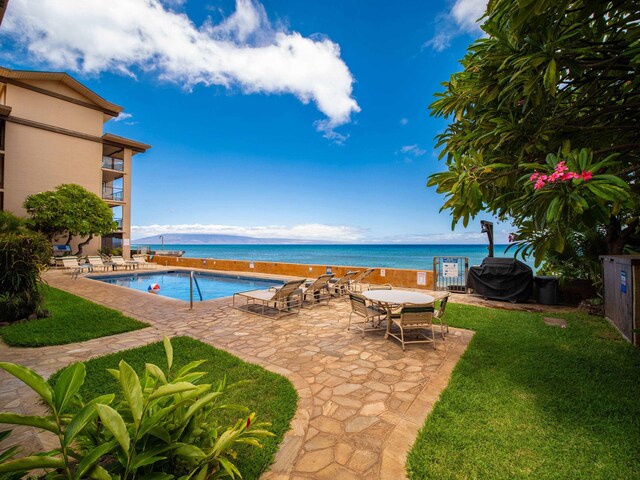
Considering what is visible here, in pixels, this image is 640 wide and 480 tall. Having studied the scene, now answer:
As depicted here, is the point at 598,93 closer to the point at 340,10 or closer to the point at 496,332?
the point at 496,332

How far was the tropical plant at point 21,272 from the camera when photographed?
19.5 feet

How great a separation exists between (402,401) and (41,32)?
24.9 metres

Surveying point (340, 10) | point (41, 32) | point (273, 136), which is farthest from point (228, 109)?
point (340, 10)

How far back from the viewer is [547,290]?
8.20 metres

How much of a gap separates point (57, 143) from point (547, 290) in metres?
31.2

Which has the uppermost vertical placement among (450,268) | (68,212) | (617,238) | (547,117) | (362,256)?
(68,212)

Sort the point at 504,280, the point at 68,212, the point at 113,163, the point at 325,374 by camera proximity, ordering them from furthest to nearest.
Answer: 1. the point at 113,163
2. the point at 68,212
3. the point at 504,280
4. the point at 325,374

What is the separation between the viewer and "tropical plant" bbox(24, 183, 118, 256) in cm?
1753

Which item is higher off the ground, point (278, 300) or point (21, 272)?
point (21, 272)

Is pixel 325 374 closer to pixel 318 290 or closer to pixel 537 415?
pixel 537 415

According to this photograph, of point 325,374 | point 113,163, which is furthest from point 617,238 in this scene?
point 113,163

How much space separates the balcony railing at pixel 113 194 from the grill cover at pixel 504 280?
27925 mm

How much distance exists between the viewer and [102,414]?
3.58 feet

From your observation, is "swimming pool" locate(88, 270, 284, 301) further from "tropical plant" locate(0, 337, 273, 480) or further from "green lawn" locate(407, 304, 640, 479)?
"tropical plant" locate(0, 337, 273, 480)
